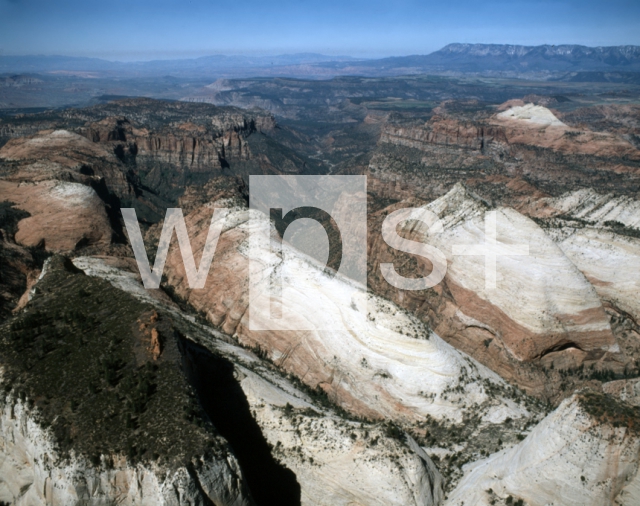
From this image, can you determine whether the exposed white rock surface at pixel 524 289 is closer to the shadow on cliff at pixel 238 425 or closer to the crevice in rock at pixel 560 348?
the crevice in rock at pixel 560 348

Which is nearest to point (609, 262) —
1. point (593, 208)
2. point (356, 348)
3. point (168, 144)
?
point (593, 208)

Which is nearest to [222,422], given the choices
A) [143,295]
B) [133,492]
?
[133,492]

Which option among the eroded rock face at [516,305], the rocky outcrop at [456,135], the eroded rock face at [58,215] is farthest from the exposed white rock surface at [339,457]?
the rocky outcrop at [456,135]

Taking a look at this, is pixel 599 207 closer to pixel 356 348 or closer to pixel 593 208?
pixel 593 208

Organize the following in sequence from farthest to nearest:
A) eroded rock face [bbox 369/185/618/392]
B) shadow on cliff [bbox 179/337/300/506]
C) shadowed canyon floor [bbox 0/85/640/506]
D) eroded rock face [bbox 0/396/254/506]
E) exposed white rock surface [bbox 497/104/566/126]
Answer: exposed white rock surface [bbox 497/104/566/126], eroded rock face [bbox 369/185/618/392], shadow on cliff [bbox 179/337/300/506], shadowed canyon floor [bbox 0/85/640/506], eroded rock face [bbox 0/396/254/506]

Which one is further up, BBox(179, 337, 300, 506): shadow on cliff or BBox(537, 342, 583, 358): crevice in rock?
BBox(179, 337, 300, 506): shadow on cliff

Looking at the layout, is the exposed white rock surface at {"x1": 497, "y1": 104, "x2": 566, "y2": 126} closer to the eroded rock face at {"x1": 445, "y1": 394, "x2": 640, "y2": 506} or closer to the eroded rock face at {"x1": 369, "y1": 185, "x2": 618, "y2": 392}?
the eroded rock face at {"x1": 369, "y1": 185, "x2": 618, "y2": 392}

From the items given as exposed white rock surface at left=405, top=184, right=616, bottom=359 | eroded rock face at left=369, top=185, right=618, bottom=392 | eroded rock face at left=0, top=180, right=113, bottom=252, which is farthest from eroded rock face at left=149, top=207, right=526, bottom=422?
eroded rock face at left=0, top=180, right=113, bottom=252
